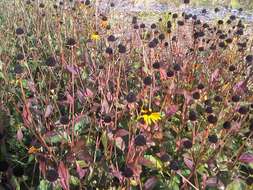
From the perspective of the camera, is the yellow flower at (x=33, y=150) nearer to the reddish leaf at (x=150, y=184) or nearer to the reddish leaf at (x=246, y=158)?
the reddish leaf at (x=150, y=184)

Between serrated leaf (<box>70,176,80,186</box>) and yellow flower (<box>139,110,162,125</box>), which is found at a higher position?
yellow flower (<box>139,110,162,125</box>)

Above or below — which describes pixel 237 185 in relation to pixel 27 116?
below

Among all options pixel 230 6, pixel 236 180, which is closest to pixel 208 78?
pixel 236 180

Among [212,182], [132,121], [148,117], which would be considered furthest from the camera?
[132,121]

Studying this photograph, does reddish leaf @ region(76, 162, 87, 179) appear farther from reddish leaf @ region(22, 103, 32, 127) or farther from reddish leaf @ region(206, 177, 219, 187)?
reddish leaf @ region(206, 177, 219, 187)

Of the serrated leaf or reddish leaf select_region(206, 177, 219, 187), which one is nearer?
reddish leaf select_region(206, 177, 219, 187)

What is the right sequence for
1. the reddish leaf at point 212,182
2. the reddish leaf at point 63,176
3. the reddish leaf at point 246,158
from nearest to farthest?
the reddish leaf at point 63,176 < the reddish leaf at point 212,182 < the reddish leaf at point 246,158

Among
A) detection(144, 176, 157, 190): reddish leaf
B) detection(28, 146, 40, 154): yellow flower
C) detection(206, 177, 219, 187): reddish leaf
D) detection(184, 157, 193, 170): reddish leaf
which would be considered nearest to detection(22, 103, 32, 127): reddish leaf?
detection(28, 146, 40, 154): yellow flower

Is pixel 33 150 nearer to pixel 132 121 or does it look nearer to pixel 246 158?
pixel 132 121

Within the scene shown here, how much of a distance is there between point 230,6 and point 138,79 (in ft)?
21.1

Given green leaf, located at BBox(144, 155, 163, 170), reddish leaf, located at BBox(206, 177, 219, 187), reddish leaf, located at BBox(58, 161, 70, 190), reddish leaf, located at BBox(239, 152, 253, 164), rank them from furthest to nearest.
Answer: green leaf, located at BBox(144, 155, 163, 170) → reddish leaf, located at BBox(239, 152, 253, 164) → reddish leaf, located at BBox(206, 177, 219, 187) → reddish leaf, located at BBox(58, 161, 70, 190)

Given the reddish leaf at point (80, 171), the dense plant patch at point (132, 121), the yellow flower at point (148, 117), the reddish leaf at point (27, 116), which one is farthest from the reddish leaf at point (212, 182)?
the reddish leaf at point (27, 116)

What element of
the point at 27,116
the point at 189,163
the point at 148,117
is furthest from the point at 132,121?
the point at 27,116

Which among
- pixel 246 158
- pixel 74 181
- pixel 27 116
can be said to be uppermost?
pixel 27 116
